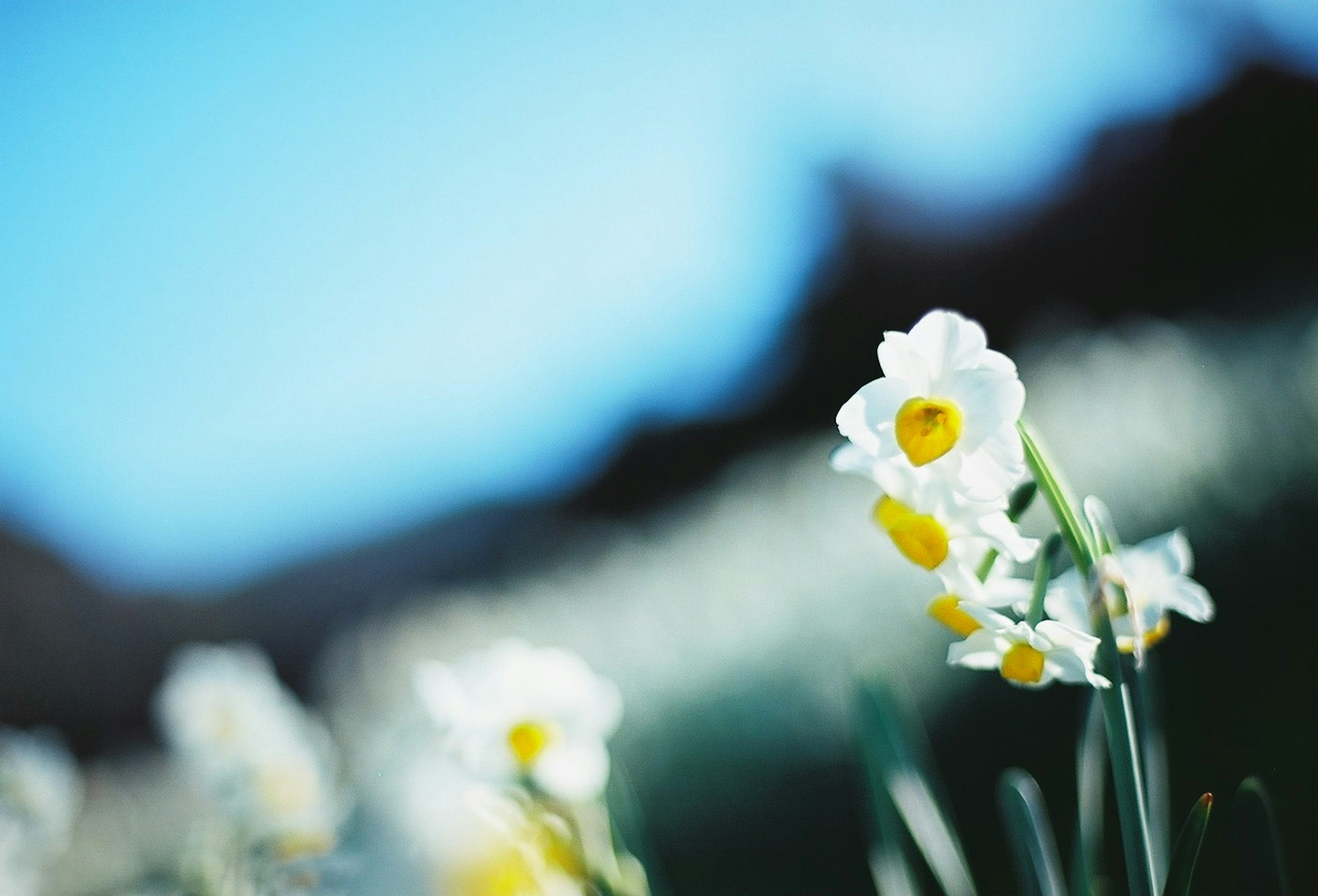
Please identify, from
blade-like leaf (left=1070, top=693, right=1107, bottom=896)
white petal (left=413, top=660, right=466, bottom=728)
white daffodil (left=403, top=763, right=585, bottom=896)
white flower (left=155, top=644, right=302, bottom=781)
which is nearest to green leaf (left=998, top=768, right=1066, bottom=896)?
blade-like leaf (left=1070, top=693, right=1107, bottom=896)

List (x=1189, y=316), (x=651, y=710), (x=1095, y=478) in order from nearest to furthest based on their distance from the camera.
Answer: (x=1095, y=478)
(x=651, y=710)
(x=1189, y=316)

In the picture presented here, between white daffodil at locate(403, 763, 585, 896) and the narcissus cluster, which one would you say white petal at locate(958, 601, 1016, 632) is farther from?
white daffodil at locate(403, 763, 585, 896)

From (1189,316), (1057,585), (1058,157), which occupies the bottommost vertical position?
(1189,316)

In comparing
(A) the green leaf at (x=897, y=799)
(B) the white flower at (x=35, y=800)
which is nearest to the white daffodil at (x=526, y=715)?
(A) the green leaf at (x=897, y=799)

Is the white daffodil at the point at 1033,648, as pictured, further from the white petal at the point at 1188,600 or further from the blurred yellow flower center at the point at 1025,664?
the white petal at the point at 1188,600

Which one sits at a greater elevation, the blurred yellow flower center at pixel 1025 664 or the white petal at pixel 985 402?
the white petal at pixel 985 402

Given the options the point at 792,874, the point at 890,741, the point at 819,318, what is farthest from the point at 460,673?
the point at 819,318

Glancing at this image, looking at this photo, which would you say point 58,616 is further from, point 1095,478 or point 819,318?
point 1095,478
